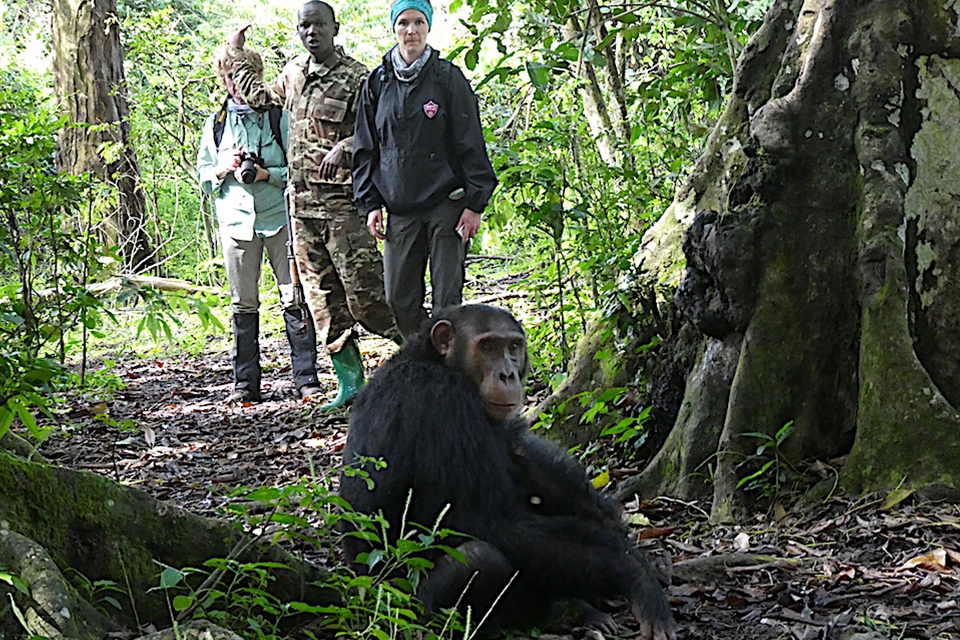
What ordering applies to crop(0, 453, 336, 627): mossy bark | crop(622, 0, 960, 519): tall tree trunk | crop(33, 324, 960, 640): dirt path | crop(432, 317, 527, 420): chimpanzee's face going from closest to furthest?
crop(0, 453, 336, 627): mossy bark
crop(33, 324, 960, 640): dirt path
crop(432, 317, 527, 420): chimpanzee's face
crop(622, 0, 960, 519): tall tree trunk

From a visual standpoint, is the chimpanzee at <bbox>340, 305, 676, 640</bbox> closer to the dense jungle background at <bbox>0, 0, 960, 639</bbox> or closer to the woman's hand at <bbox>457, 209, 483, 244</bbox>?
the dense jungle background at <bbox>0, 0, 960, 639</bbox>

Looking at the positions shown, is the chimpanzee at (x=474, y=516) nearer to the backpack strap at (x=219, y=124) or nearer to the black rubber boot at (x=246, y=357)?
the black rubber boot at (x=246, y=357)

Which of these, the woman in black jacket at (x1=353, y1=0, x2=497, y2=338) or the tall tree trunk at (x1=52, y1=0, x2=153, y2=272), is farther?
the tall tree trunk at (x1=52, y1=0, x2=153, y2=272)

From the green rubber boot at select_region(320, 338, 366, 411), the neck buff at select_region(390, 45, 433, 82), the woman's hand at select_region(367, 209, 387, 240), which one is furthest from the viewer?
the green rubber boot at select_region(320, 338, 366, 411)

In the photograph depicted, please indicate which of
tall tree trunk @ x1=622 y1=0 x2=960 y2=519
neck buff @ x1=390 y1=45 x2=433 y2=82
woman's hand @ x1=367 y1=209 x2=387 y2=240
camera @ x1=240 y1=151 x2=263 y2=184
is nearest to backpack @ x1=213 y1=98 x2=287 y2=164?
camera @ x1=240 y1=151 x2=263 y2=184

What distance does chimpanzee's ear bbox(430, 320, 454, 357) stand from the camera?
12.7ft

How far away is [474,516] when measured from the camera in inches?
131

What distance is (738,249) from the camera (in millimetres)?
4520

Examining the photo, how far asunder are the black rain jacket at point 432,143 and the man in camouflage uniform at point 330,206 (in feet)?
3.08

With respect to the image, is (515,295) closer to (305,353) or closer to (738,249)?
(305,353)

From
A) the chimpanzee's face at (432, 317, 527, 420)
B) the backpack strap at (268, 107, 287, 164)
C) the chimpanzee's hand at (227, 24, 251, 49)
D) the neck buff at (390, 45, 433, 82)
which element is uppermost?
the chimpanzee's hand at (227, 24, 251, 49)

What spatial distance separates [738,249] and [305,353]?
449cm

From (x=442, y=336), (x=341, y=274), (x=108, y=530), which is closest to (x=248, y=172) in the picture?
(x=341, y=274)

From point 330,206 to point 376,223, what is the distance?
0.86m
